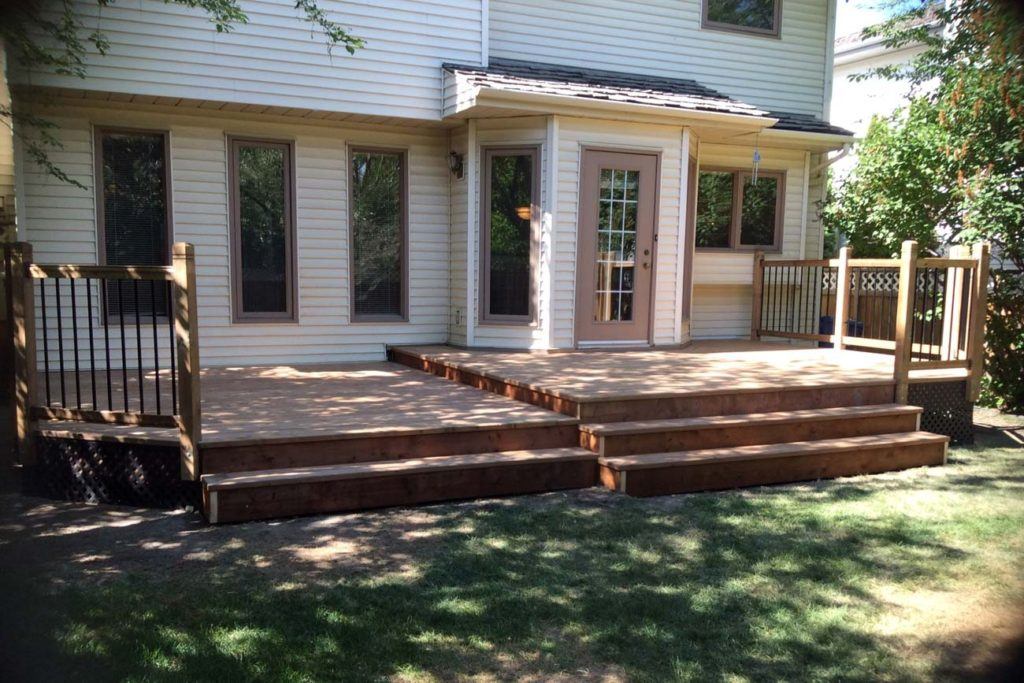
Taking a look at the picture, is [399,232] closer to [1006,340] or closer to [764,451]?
[764,451]

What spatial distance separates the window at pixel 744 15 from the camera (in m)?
9.88

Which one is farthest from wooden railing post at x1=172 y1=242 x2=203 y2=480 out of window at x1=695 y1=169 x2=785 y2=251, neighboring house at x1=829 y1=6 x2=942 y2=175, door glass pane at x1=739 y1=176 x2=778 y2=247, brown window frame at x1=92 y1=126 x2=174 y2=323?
neighboring house at x1=829 y1=6 x2=942 y2=175

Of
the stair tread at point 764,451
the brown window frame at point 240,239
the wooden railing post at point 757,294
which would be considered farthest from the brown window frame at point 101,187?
the wooden railing post at point 757,294

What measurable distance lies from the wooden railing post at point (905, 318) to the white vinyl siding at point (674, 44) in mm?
4490

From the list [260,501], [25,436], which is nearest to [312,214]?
[25,436]

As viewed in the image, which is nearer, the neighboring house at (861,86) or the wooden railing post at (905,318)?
the wooden railing post at (905,318)

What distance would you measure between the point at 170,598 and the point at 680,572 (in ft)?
7.53

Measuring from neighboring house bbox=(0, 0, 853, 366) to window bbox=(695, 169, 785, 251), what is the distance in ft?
2.24

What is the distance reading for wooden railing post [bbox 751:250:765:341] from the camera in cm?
991

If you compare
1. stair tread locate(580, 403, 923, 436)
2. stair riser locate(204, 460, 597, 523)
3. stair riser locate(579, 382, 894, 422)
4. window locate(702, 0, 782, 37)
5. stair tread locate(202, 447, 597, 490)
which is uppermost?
window locate(702, 0, 782, 37)

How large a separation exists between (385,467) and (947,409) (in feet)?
17.2

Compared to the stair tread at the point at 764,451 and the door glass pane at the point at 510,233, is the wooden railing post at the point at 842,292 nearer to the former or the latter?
the stair tread at the point at 764,451

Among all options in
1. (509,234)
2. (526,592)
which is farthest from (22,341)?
(509,234)

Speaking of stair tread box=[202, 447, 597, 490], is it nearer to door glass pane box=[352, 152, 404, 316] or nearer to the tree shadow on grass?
the tree shadow on grass
